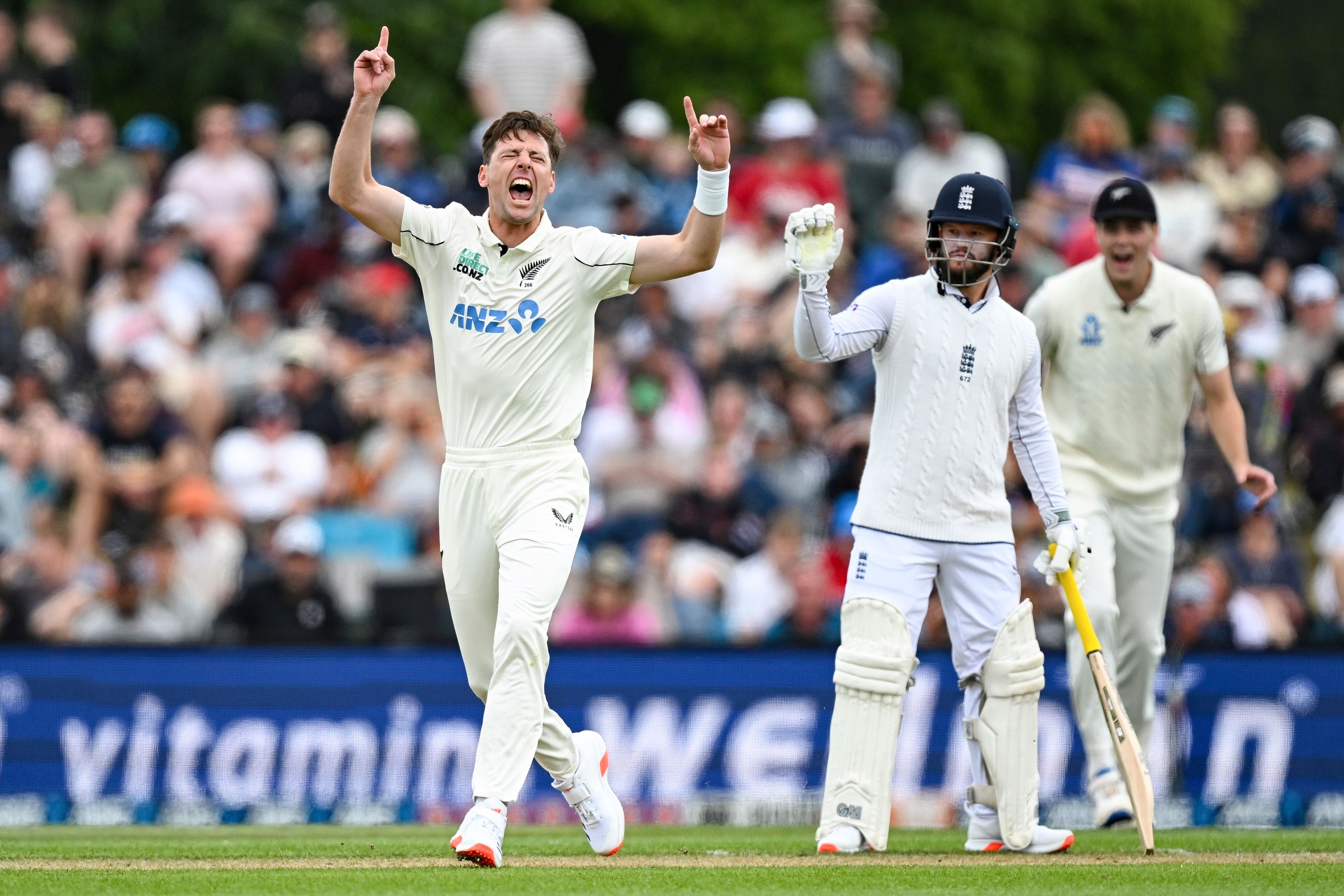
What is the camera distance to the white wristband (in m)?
8.36

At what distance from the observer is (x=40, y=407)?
15.5m

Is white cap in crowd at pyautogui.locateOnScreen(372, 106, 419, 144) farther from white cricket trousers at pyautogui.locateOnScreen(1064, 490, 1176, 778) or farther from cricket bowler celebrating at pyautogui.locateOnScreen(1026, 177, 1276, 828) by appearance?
white cricket trousers at pyautogui.locateOnScreen(1064, 490, 1176, 778)

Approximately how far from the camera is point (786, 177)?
57.9 ft

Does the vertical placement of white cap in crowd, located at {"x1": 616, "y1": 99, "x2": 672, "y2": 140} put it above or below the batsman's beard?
above

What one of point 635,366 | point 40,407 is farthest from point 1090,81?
point 40,407

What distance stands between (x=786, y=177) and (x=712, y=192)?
9402 mm

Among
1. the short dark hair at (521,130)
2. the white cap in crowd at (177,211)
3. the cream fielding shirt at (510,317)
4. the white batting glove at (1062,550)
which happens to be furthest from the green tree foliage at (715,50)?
the white batting glove at (1062,550)

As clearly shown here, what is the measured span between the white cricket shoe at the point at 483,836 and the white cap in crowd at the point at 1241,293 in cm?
959

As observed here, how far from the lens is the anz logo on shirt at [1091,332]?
10.5 m

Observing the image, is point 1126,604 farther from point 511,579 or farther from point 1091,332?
point 511,579

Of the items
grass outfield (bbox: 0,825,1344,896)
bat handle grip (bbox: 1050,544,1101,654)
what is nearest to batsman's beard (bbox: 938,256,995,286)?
bat handle grip (bbox: 1050,544,1101,654)

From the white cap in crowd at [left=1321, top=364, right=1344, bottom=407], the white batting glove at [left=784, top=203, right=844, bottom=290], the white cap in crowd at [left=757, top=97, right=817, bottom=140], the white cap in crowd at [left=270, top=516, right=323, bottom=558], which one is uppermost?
the white cap in crowd at [left=757, top=97, right=817, bottom=140]

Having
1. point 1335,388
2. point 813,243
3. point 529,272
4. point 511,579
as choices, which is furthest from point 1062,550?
point 1335,388

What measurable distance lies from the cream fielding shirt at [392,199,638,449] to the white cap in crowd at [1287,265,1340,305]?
30.6 ft
